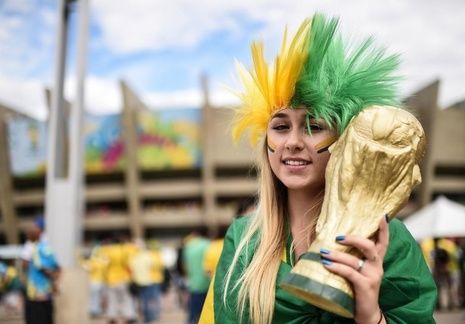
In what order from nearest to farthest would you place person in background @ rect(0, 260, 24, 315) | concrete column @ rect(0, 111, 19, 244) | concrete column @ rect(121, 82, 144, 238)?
person in background @ rect(0, 260, 24, 315) < concrete column @ rect(121, 82, 144, 238) < concrete column @ rect(0, 111, 19, 244)

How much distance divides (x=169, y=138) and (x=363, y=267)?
1600 inches

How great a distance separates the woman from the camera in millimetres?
1554

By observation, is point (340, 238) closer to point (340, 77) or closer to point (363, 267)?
point (363, 267)

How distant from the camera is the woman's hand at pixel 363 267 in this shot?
4.40 feet

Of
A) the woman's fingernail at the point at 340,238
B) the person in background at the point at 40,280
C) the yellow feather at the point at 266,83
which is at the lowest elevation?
the person in background at the point at 40,280

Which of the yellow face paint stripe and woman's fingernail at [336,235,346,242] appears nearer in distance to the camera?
woman's fingernail at [336,235,346,242]

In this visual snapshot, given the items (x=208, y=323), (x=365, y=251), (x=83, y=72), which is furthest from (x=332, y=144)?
(x=83, y=72)

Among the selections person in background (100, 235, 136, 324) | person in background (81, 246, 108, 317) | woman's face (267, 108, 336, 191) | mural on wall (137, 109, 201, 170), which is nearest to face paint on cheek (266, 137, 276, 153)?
woman's face (267, 108, 336, 191)

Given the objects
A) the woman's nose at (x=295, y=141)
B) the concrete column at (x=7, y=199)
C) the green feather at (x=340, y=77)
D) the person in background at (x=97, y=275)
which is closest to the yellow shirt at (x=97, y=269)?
the person in background at (x=97, y=275)

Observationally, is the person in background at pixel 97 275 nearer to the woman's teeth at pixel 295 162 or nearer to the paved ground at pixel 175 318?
the paved ground at pixel 175 318

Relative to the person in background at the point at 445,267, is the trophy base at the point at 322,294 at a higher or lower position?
higher

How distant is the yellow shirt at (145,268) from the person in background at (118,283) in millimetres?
→ 195

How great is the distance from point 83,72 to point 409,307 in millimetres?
10332

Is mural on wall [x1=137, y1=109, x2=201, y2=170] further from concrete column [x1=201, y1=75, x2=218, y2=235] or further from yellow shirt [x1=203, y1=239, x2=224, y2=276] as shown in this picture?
yellow shirt [x1=203, y1=239, x2=224, y2=276]
